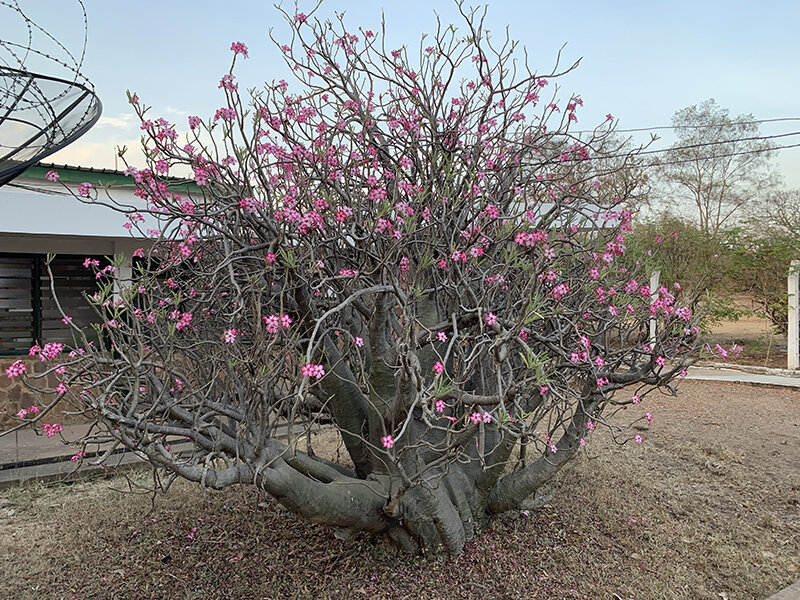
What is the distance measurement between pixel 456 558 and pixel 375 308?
182cm

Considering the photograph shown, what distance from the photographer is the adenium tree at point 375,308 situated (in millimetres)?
3043

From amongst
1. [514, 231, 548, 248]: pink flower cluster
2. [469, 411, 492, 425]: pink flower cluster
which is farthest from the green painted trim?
[469, 411, 492, 425]: pink flower cluster

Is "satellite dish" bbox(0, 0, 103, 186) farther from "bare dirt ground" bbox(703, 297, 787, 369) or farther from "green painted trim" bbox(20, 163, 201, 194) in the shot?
"bare dirt ground" bbox(703, 297, 787, 369)

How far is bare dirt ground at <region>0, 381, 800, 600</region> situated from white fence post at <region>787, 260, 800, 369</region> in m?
6.70

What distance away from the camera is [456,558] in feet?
13.0

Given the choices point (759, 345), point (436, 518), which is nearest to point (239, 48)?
point (436, 518)

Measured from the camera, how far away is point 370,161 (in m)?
3.84

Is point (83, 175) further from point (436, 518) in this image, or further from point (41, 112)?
point (436, 518)

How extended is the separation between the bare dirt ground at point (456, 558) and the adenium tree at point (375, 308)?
34 centimetres

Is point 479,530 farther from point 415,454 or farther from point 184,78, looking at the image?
point 184,78

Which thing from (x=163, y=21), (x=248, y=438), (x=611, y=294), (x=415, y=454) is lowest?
(x=415, y=454)

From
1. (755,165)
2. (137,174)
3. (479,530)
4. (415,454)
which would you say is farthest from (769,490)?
(755,165)

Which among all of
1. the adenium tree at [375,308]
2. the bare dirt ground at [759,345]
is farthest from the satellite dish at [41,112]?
the bare dirt ground at [759,345]

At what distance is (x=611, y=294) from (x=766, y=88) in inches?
480
